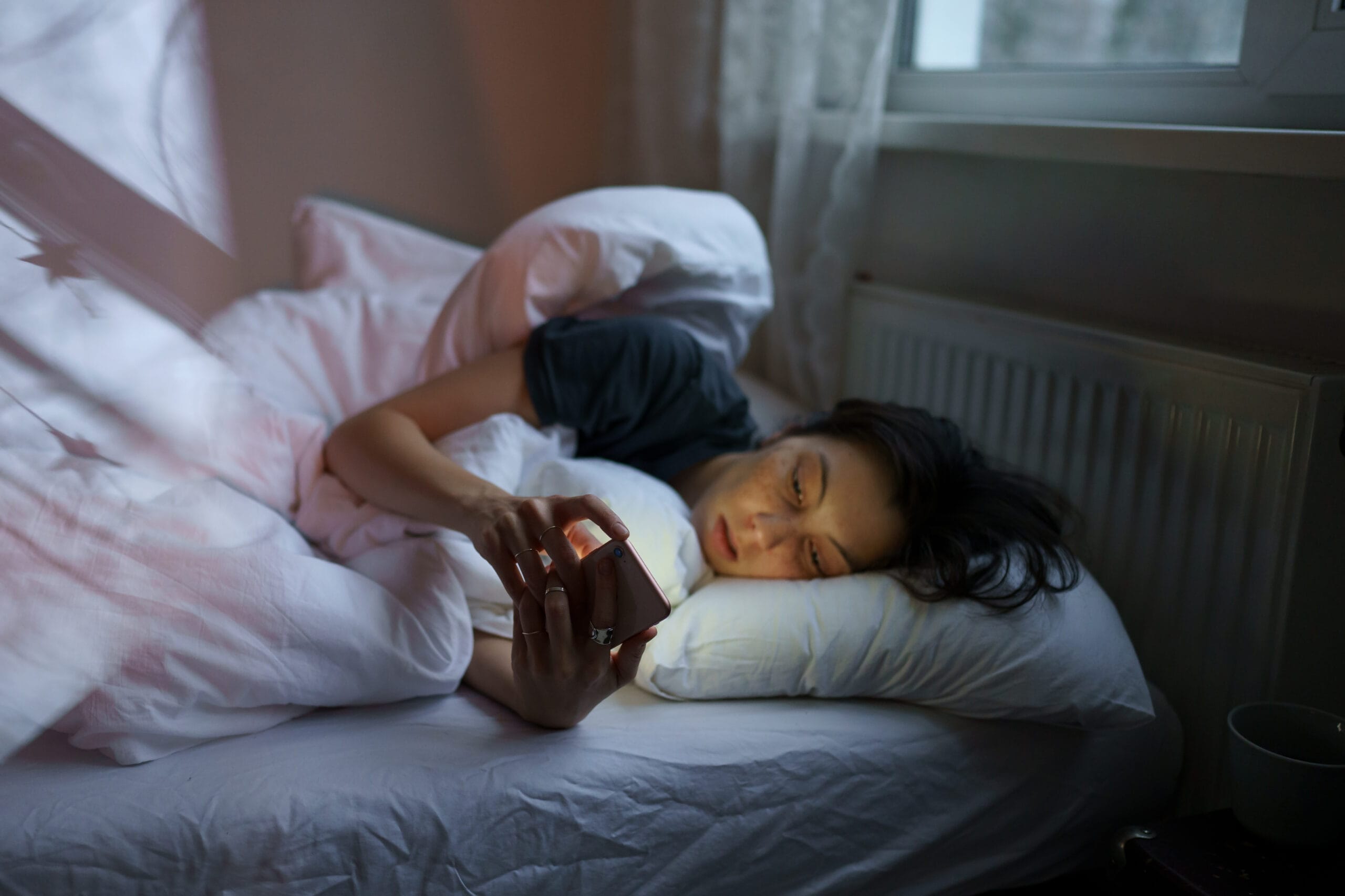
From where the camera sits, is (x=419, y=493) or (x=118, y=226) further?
(x=419, y=493)

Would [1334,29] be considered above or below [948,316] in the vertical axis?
above

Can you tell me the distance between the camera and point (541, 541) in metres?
0.83

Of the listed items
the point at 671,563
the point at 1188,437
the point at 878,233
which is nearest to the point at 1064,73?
the point at 878,233

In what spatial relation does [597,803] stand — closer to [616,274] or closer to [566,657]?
[566,657]

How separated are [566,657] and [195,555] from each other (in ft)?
0.99

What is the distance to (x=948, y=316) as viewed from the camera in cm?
144

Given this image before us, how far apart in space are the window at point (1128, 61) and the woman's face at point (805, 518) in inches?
24.7

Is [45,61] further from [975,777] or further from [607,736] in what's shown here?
[975,777]

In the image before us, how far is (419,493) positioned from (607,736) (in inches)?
11.2

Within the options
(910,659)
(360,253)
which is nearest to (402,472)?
(910,659)

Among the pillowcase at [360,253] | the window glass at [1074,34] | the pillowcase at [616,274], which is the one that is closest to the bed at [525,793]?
the pillowcase at [616,274]

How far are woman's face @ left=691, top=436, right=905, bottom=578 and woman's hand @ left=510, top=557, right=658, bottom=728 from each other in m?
0.24

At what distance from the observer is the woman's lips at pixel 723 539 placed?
1.10 m

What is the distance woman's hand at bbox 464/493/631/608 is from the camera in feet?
2.67
